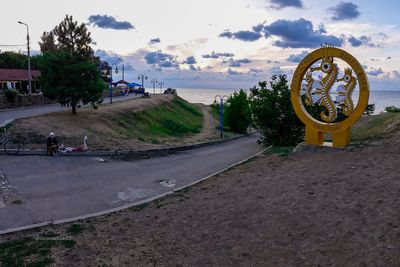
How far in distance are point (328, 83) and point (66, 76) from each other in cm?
1794

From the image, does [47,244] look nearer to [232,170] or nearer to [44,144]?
[232,170]

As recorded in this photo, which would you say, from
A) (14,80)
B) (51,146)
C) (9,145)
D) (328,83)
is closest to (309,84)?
(328,83)

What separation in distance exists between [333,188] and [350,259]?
445 centimetres

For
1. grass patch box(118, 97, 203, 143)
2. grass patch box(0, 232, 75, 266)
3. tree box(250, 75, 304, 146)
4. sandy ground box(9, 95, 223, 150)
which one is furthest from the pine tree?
grass patch box(0, 232, 75, 266)

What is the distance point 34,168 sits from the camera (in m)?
17.4

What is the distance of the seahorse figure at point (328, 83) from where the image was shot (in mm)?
19125

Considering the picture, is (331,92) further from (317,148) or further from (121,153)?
(121,153)

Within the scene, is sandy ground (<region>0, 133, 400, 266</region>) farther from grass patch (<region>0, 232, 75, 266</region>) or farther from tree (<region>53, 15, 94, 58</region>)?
tree (<region>53, 15, 94, 58</region>)

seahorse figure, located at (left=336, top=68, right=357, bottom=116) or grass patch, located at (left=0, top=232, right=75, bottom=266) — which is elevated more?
seahorse figure, located at (left=336, top=68, right=357, bottom=116)

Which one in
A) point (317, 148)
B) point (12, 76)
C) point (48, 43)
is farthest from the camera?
point (48, 43)

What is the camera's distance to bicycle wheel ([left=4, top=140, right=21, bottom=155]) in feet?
64.1

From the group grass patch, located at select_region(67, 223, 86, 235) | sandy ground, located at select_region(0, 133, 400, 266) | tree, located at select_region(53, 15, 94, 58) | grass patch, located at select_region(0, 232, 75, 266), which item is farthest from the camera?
tree, located at select_region(53, 15, 94, 58)

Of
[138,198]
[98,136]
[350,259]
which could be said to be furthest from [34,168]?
[350,259]

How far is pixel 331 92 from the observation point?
19422 millimetres
